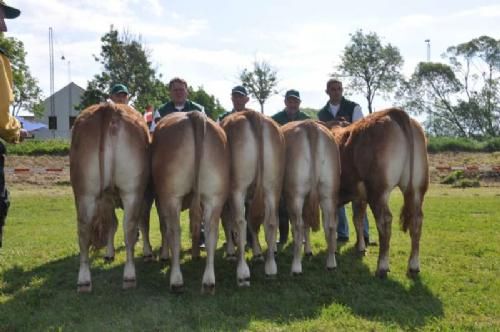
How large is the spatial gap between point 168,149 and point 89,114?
3.13ft

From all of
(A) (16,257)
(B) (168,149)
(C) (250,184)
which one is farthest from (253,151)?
(A) (16,257)

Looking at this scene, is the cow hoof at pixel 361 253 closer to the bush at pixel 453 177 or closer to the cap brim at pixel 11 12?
the cap brim at pixel 11 12

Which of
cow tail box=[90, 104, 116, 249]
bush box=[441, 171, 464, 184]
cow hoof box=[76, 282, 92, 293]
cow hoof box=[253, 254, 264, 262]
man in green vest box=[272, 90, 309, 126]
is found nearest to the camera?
cow tail box=[90, 104, 116, 249]

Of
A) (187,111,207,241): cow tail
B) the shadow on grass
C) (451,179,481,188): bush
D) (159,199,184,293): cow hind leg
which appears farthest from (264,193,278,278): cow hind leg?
(451,179,481,188): bush

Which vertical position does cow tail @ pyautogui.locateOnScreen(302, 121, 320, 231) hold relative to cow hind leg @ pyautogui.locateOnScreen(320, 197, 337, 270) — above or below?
above

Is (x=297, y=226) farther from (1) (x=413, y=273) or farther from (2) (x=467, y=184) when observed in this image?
(2) (x=467, y=184)

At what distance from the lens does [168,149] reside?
5508 millimetres

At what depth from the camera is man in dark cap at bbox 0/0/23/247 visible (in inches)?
206

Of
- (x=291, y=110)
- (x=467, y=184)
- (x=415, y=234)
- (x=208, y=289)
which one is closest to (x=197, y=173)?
(x=208, y=289)

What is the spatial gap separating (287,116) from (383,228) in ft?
10.4

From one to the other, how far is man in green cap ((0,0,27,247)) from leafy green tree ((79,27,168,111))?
35016mm

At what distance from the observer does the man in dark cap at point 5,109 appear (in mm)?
5234

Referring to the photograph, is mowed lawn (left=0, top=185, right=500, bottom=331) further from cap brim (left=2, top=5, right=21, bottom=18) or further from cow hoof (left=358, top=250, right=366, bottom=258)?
cap brim (left=2, top=5, right=21, bottom=18)

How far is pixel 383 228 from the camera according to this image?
6457 millimetres
